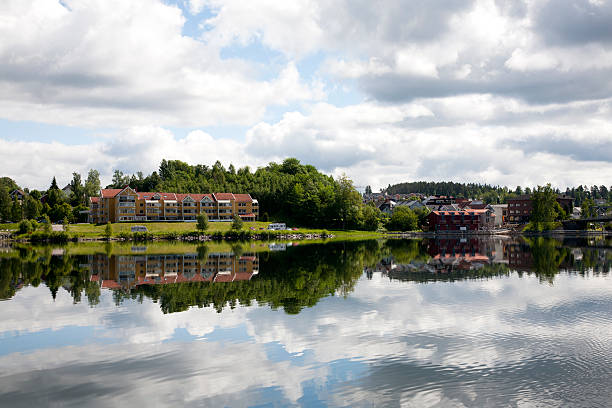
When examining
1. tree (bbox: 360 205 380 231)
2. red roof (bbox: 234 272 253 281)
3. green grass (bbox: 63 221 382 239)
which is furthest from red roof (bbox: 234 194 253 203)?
red roof (bbox: 234 272 253 281)

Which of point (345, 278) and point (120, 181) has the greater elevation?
point (120, 181)

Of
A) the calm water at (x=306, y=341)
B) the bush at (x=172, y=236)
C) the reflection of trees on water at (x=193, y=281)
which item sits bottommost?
the calm water at (x=306, y=341)

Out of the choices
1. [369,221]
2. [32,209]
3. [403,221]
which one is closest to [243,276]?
[369,221]

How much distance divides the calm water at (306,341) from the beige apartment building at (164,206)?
82.2m

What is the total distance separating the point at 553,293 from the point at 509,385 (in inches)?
772

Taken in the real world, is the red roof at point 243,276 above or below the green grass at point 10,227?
below

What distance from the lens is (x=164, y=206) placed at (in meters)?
124

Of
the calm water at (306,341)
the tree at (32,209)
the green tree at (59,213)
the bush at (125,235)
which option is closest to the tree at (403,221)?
the bush at (125,235)

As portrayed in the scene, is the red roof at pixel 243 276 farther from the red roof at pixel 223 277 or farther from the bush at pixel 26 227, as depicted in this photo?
the bush at pixel 26 227

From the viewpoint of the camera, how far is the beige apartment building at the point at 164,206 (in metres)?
119

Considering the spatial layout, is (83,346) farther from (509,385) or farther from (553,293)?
(553,293)

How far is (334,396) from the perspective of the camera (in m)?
15.0

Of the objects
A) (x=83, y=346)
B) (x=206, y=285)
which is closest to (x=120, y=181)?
(x=206, y=285)

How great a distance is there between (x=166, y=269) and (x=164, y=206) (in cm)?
7959
